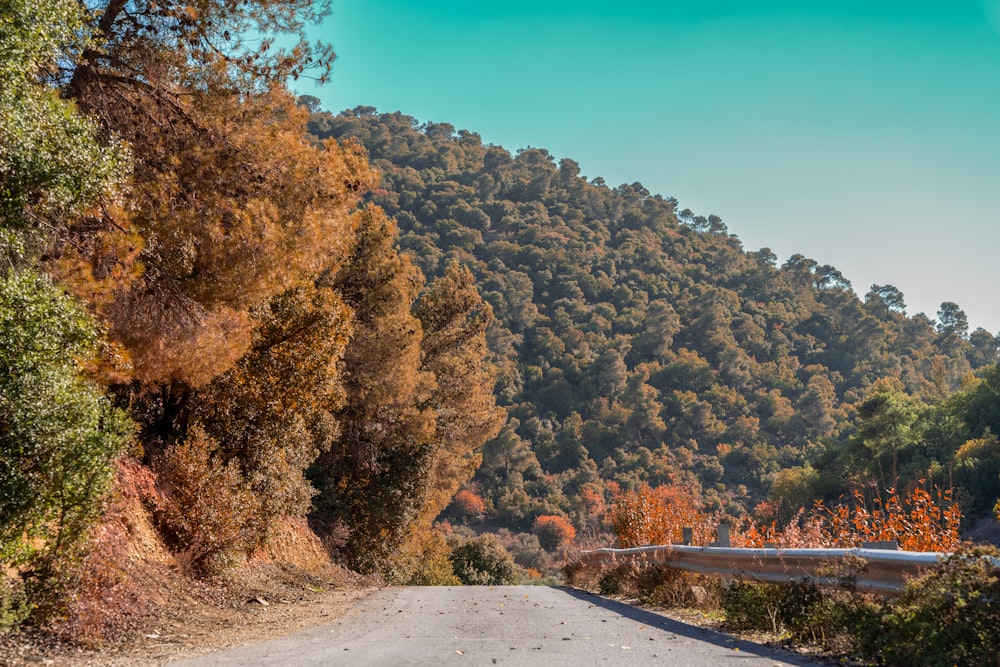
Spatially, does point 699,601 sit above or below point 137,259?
below

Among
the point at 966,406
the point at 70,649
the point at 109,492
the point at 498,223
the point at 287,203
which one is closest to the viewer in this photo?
the point at 70,649

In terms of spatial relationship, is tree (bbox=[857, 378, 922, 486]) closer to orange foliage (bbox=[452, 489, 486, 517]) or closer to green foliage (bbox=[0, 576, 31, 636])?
orange foliage (bbox=[452, 489, 486, 517])

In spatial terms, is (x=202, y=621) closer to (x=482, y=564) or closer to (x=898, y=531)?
(x=898, y=531)

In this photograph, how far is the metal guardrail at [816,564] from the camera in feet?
19.2

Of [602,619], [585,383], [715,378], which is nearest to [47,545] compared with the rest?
[602,619]

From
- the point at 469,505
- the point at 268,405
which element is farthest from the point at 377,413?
the point at 469,505

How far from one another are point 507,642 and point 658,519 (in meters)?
9.26

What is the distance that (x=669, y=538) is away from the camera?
14359 millimetres

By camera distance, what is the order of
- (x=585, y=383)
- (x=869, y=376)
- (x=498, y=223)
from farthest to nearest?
(x=498, y=223) < (x=869, y=376) < (x=585, y=383)

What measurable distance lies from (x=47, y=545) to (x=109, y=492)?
0.71 meters

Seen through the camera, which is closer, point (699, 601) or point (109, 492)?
point (109, 492)

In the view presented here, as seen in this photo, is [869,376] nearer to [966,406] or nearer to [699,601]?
[966,406]

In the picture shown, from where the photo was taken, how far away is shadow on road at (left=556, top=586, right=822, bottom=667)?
6.24 meters

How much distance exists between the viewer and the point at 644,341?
96750 millimetres
